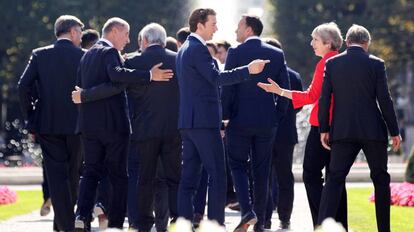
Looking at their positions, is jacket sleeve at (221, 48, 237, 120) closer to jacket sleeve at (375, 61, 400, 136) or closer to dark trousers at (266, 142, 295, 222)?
dark trousers at (266, 142, 295, 222)

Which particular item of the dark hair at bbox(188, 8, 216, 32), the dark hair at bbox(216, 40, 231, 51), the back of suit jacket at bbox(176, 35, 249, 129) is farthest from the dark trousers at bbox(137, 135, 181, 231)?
the dark hair at bbox(216, 40, 231, 51)

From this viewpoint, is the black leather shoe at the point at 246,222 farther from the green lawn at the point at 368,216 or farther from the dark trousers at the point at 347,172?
the green lawn at the point at 368,216

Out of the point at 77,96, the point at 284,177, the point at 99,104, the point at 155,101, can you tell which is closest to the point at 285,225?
the point at 284,177

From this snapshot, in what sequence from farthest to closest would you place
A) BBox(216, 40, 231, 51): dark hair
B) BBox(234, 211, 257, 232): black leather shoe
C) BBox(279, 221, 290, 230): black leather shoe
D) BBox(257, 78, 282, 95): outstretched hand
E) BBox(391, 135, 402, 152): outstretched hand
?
BBox(216, 40, 231, 51): dark hair, BBox(279, 221, 290, 230): black leather shoe, BBox(234, 211, 257, 232): black leather shoe, BBox(257, 78, 282, 95): outstretched hand, BBox(391, 135, 402, 152): outstretched hand

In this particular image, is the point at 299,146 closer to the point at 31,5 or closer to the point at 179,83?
the point at 179,83

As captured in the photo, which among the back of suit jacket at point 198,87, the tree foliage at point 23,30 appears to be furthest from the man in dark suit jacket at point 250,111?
the tree foliage at point 23,30

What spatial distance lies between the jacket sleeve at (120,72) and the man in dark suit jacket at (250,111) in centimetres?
94

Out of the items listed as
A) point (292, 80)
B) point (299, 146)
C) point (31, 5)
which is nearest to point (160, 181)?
point (292, 80)

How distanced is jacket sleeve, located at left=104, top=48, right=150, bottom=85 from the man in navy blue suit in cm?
54

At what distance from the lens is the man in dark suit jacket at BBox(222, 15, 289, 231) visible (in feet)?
38.4

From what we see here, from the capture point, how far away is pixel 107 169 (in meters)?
11.3

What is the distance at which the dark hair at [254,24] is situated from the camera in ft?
38.7

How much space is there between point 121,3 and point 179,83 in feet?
149

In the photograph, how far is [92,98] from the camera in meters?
11.1
